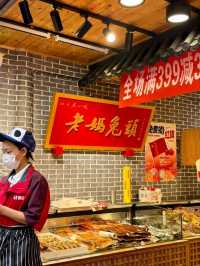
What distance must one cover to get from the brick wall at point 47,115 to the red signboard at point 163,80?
1036mm

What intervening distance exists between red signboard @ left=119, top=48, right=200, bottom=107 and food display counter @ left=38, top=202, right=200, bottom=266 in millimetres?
1770

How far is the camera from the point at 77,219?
5.54 meters

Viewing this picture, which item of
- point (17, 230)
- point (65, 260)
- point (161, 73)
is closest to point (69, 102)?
point (161, 73)

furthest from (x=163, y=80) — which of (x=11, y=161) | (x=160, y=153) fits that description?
(x=160, y=153)

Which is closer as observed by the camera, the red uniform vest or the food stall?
the red uniform vest

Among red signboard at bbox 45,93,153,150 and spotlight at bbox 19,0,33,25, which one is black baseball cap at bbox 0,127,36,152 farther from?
red signboard at bbox 45,93,153,150

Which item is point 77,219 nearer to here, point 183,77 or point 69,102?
point 69,102

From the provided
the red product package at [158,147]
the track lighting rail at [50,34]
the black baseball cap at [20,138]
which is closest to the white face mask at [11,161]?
the black baseball cap at [20,138]

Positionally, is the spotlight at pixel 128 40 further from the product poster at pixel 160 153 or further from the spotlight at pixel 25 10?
the product poster at pixel 160 153

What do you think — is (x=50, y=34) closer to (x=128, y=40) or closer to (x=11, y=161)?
(x=128, y=40)

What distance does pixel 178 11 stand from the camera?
3719 millimetres

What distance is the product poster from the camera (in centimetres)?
679

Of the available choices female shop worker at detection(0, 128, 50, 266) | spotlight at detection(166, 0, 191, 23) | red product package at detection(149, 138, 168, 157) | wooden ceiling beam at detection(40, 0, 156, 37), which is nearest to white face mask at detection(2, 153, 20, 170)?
female shop worker at detection(0, 128, 50, 266)

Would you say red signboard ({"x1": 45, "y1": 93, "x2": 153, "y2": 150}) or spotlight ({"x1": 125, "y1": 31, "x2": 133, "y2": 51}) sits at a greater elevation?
spotlight ({"x1": 125, "y1": 31, "x2": 133, "y2": 51})
